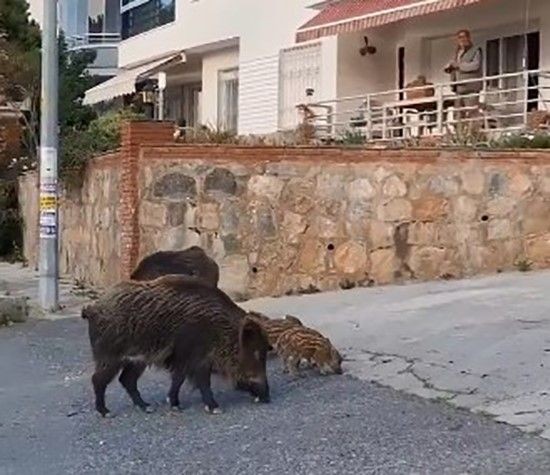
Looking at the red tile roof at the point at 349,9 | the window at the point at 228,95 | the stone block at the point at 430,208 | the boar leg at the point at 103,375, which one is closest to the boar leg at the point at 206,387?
the boar leg at the point at 103,375

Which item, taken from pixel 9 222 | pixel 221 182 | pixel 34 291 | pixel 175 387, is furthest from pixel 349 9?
pixel 175 387

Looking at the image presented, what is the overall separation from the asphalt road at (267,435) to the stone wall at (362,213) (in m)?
5.42

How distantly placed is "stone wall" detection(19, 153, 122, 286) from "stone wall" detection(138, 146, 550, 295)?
1998 mm

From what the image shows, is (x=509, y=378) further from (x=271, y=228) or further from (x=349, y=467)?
(x=271, y=228)

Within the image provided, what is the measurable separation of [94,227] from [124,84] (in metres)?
14.4

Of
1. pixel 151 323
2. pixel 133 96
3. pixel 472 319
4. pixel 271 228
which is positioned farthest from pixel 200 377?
pixel 133 96

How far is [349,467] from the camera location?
7.92m

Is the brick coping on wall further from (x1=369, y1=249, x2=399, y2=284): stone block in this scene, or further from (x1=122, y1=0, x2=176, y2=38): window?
(x1=122, y1=0, x2=176, y2=38): window

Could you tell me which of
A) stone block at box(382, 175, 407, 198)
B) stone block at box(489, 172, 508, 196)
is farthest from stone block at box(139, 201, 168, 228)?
stone block at box(489, 172, 508, 196)

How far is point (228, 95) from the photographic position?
32.9 metres

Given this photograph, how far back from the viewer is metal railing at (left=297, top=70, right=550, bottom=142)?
20750 mm

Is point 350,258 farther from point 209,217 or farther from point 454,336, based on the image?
point 454,336

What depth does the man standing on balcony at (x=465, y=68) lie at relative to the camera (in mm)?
22234

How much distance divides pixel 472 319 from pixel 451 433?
459 cm
